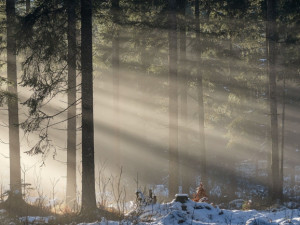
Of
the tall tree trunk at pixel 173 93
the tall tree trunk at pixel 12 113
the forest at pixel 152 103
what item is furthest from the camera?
the tall tree trunk at pixel 173 93

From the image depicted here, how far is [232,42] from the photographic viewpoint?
20375 mm

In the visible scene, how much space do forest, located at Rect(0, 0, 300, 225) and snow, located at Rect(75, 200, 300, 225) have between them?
30 mm

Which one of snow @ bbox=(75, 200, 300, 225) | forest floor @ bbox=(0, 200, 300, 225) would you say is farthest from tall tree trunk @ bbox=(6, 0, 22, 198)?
snow @ bbox=(75, 200, 300, 225)

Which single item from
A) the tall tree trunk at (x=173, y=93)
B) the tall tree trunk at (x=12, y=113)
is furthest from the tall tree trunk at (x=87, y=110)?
the tall tree trunk at (x=173, y=93)

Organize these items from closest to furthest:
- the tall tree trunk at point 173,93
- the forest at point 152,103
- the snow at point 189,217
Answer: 1. the snow at point 189,217
2. the forest at point 152,103
3. the tall tree trunk at point 173,93

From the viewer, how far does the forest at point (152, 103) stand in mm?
9023

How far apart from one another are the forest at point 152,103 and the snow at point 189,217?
3 cm

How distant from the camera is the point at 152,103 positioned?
87.2 feet

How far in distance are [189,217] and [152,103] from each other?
1970 cm

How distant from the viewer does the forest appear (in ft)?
29.6

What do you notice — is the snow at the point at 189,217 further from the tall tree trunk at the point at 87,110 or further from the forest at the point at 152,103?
the tall tree trunk at the point at 87,110

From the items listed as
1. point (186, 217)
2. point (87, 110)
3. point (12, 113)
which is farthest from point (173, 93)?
point (186, 217)

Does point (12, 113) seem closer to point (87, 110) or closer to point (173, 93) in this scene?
A: point (87, 110)

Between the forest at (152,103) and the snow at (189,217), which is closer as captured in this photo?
the snow at (189,217)
